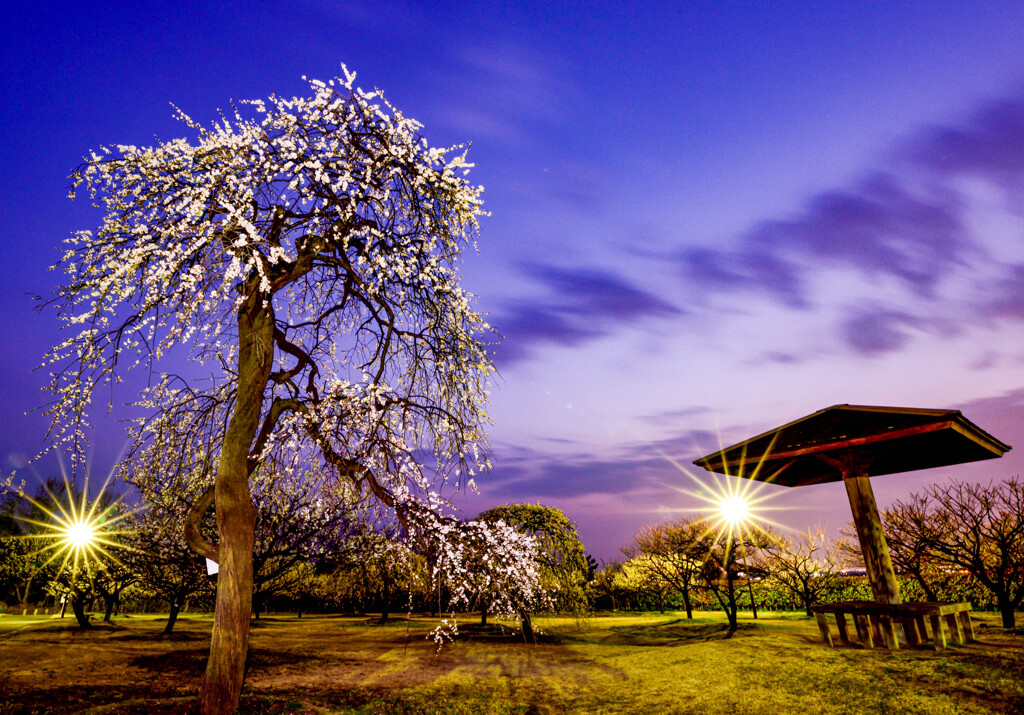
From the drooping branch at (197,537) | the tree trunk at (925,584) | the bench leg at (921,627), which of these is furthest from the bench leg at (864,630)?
the drooping branch at (197,537)

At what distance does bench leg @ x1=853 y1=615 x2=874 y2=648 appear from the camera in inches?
438

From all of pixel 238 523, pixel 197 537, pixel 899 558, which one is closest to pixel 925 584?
pixel 899 558

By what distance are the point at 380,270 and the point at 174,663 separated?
13269 millimetres

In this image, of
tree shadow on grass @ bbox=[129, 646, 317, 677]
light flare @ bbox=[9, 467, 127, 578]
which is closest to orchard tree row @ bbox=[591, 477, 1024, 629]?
tree shadow on grass @ bbox=[129, 646, 317, 677]

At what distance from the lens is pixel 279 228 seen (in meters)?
7.86

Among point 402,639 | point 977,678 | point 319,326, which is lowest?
point 402,639

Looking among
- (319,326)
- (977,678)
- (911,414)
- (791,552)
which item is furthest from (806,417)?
(791,552)

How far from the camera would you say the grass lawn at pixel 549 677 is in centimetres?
775

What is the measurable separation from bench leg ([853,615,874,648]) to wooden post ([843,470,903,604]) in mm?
1222

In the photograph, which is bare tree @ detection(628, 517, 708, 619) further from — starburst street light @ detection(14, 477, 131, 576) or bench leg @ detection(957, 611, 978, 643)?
starburst street light @ detection(14, 477, 131, 576)

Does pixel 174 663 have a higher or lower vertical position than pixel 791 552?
lower

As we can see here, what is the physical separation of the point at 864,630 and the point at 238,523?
13.5m

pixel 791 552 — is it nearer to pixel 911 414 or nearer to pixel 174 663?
pixel 911 414

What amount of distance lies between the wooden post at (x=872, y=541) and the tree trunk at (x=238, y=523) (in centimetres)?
1165
